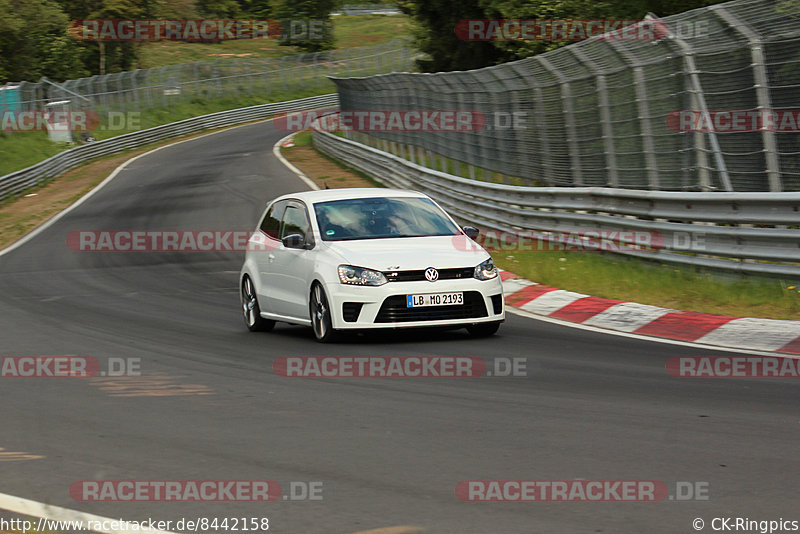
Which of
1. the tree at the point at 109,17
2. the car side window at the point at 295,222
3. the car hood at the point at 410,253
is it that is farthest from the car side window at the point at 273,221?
the tree at the point at 109,17

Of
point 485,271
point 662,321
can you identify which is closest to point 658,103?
point 662,321

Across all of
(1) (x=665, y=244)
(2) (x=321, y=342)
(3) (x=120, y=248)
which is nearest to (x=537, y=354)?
Result: (2) (x=321, y=342)

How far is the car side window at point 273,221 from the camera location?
1273cm

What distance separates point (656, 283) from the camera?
43.4 feet

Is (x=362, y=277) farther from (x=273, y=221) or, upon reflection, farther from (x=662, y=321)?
(x=662, y=321)

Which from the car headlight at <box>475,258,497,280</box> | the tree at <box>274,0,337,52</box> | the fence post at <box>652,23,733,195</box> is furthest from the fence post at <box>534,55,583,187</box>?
the tree at <box>274,0,337,52</box>

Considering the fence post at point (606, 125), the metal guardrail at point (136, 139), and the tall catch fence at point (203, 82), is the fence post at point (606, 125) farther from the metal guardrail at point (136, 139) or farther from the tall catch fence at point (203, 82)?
the tall catch fence at point (203, 82)

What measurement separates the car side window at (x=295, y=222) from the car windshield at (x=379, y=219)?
0.54ft

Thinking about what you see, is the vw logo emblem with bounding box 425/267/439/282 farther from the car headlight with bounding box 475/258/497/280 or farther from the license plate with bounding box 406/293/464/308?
the car headlight with bounding box 475/258/497/280

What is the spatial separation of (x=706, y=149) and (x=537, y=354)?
201 inches

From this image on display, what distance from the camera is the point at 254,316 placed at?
1285 centimetres

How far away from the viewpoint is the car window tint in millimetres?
11969

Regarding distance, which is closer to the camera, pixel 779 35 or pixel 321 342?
pixel 321 342

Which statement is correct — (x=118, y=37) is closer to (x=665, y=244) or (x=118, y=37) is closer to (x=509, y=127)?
(x=509, y=127)
